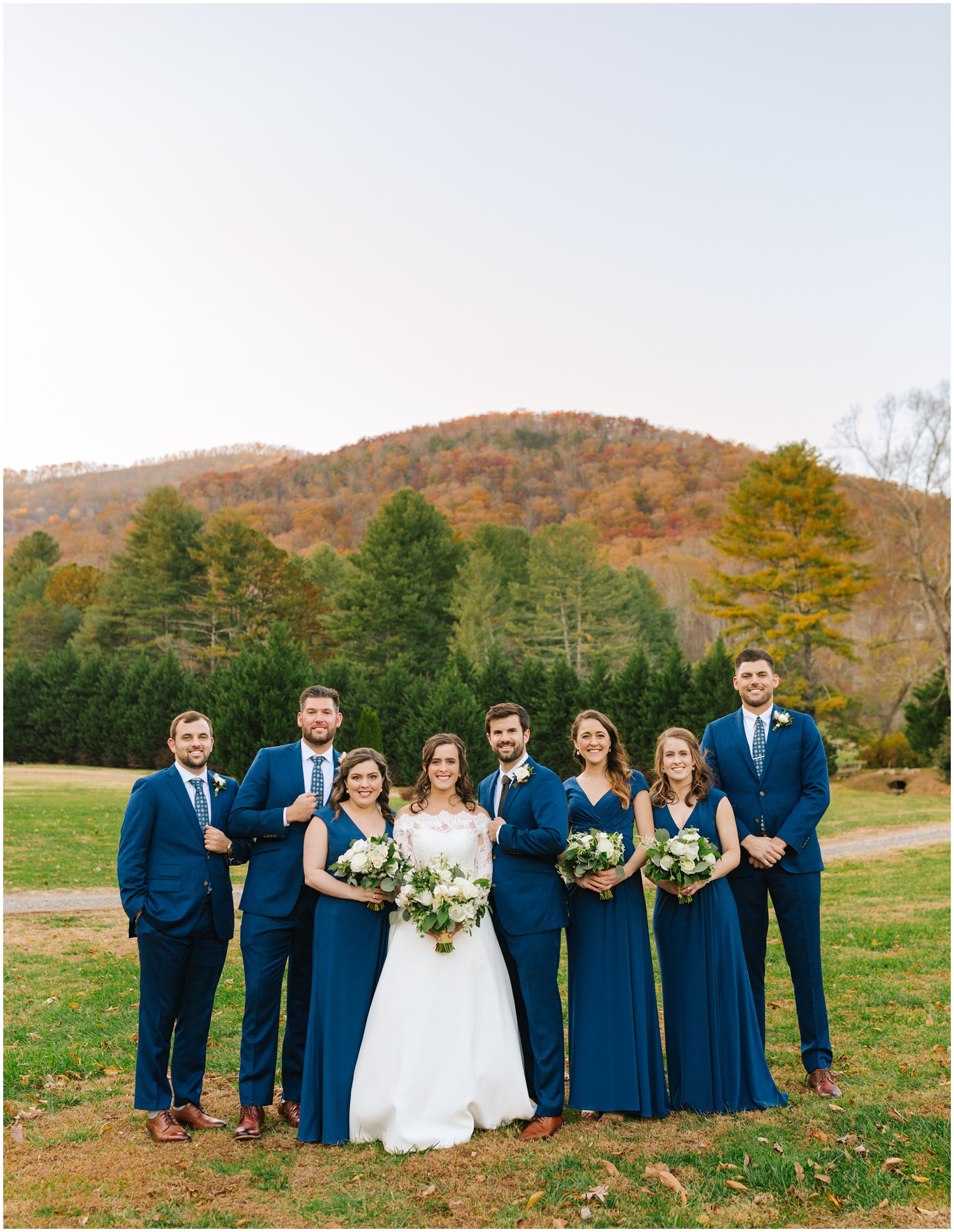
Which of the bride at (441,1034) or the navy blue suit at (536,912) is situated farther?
the navy blue suit at (536,912)

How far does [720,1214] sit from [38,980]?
7688 millimetres

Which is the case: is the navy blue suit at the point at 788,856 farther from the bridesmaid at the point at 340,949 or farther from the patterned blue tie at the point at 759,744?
the bridesmaid at the point at 340,949

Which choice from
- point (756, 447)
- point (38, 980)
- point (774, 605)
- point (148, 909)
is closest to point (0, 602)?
point (774, 605)

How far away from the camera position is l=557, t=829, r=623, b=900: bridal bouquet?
17.6ft

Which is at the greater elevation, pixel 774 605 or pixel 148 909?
pixel 774 605

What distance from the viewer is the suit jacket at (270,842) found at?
5664 mm

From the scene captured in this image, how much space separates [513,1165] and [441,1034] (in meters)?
0.73

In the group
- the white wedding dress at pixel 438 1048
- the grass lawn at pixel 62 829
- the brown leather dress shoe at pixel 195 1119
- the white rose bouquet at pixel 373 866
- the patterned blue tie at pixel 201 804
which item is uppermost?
the patterned blue tie at pixel 201 804

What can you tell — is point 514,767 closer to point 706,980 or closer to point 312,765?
point 312,765

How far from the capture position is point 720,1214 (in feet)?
14.4

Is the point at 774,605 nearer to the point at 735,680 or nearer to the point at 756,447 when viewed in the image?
the point at 735,680

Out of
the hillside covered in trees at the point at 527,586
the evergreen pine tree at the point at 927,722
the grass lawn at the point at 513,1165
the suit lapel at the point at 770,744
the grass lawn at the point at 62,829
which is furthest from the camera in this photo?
the hillside covered in trees at the point at 527,586

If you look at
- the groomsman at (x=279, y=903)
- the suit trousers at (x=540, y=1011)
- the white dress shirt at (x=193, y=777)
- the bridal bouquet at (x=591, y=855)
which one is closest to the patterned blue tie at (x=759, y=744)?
the bridal bouquet at (x=591, y=855)

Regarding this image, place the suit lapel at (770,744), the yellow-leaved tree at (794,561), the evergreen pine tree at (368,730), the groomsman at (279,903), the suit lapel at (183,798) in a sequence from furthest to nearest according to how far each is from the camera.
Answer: the yellow-leaved tree at (794,561)
the evergreen pine tree at (368,730)
the suit lapel at (770,744)
the suit lapel at (183,798)
the groomsman at (279,903)
